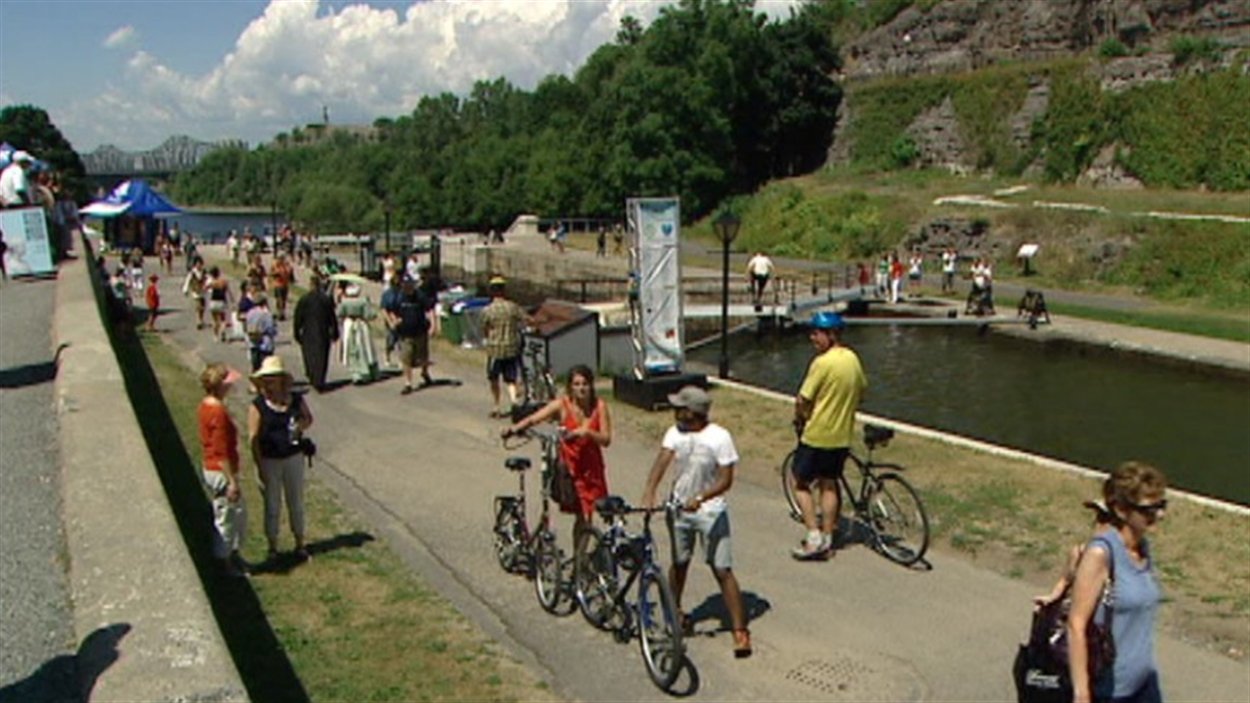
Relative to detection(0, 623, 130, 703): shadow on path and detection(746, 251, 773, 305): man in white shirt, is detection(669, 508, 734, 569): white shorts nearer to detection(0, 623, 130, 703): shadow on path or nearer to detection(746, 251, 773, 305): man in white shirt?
detection(0, 623, 130, 703): shadow on path

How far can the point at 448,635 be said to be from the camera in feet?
22.3

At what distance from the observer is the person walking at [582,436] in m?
6.93

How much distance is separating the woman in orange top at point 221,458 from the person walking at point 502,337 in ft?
19.1

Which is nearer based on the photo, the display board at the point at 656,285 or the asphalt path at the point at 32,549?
the asphalt path at the point at 32,549

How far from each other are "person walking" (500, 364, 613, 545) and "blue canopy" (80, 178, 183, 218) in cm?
3151

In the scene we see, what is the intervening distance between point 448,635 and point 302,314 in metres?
9.34

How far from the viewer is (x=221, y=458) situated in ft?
23.3

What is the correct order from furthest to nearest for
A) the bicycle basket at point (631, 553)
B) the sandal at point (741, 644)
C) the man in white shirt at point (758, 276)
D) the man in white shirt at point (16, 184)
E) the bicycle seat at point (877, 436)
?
the man in white shirt at point (758, 276)
the man in white shirt at point (16, 184)
the bicycle seat at point (877, 436)
the sandal at point (741, 644)
the bicycle basket at point (631, 553)

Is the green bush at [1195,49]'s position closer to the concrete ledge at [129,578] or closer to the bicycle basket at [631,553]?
the bicycle basket at [631,553]

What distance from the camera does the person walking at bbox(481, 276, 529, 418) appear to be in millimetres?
12977

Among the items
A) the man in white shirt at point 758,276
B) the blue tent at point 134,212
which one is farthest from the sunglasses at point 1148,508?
the blue tent at point 134,212

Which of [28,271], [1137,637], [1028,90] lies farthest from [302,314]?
[1028,90]

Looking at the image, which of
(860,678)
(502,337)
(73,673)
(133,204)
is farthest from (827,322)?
(133,204)

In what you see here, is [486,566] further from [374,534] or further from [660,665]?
[660,665]
